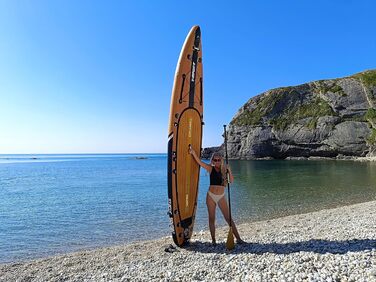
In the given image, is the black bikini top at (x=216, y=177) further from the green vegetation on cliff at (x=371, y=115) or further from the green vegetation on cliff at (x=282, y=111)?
the green vegetation on cliff at (x=282, y=111)

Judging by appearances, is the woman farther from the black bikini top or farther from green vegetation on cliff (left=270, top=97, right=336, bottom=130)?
green vegetation on cliff (left=270, top=97, right=336, bottom=130)

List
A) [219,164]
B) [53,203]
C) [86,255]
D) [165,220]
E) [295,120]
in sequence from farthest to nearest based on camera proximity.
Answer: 1. [295,120]
2. [53,203]
3. [165,220]
4. [86,255]
5. [219,164]

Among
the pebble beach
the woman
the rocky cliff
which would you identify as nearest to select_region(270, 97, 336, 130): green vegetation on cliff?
the rocky cliff

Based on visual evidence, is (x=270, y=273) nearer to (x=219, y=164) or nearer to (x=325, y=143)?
(x=219, y=164)

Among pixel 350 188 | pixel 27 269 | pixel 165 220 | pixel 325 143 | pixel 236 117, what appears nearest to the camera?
pixel 27 269

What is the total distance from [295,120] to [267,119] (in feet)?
27.7

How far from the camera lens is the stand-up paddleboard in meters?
8.97

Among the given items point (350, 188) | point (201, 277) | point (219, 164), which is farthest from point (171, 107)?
point (350, 188)

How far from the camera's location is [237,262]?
6.93 meters

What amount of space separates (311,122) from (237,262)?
87371 mm

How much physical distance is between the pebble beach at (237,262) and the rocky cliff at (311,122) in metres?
74.9

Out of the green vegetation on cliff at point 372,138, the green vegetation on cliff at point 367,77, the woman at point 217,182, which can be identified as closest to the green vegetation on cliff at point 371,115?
the green vegetation on cliff at point 372,138

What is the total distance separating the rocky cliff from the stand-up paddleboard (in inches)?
2965

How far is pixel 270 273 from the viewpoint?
5.99 meters
